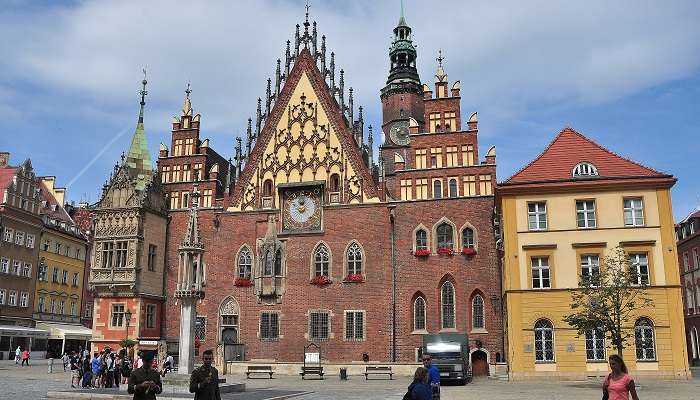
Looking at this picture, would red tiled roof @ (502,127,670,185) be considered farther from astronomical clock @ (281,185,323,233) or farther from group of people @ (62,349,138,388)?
group of people @ (62,349,138,388)

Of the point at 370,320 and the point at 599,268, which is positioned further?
the point at 370,320

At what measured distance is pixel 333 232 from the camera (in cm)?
4334

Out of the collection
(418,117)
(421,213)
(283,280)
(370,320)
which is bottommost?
(370,320)

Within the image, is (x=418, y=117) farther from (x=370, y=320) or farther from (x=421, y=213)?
(x=370, y=320)

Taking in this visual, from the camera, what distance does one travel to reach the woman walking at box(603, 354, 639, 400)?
9211mm

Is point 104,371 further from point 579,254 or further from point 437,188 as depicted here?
point 579,254

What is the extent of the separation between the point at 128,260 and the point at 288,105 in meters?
15.2

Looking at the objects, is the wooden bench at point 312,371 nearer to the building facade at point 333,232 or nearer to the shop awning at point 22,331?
the building facade at point 333,232

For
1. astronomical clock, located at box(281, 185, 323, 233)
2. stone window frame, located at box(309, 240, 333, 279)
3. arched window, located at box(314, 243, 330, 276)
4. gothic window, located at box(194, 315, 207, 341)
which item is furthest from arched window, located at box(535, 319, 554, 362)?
gothic window, located at box(194, 315, 207, 341)

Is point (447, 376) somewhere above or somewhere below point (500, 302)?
below

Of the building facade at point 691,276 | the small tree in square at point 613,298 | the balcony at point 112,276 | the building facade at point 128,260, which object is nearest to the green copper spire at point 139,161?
the building facade at point 128,260

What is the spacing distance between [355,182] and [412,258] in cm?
656

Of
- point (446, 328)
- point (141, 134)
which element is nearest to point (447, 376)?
point (446, 328)

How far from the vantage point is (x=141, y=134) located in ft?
162
